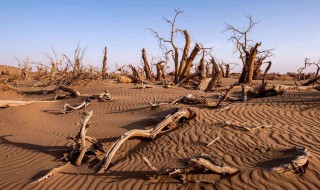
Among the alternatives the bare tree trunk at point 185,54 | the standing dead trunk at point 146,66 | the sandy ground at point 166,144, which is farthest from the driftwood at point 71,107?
the standing dead trunk at point 146,66

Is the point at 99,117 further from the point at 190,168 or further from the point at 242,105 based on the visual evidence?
the point at 190,168

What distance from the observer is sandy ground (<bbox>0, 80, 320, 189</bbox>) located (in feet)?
13.6

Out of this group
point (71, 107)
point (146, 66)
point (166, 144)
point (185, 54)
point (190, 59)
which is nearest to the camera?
point (166, 144)

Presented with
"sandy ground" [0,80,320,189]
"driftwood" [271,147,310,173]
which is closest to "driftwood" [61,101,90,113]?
"sandy ground" [0,80,320,189]

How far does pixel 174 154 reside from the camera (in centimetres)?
528

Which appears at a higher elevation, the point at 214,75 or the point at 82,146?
the point at 214,75

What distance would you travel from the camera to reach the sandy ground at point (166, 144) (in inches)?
163

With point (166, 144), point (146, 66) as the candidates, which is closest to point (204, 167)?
point (166, 144)

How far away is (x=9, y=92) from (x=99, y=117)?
737cm

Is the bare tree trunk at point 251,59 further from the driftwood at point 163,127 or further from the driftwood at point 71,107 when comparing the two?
the driftwood at point 71,107

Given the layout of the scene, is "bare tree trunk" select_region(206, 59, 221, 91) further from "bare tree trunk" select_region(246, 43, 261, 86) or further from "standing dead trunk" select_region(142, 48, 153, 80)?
"standing dead trunk" select_region(142, 48, 153, 80)

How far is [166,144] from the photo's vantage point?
5.85m

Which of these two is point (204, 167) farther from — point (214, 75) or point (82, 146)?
point (214, 75)

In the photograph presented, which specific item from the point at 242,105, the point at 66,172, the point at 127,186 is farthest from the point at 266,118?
the point at 66,172
